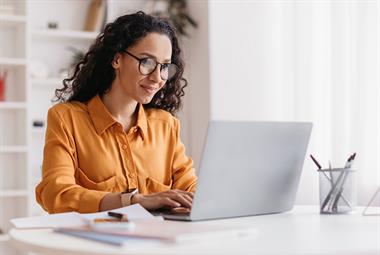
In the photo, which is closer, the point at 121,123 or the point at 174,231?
the point at 174,231

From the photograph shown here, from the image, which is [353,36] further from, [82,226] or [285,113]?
[82,226]

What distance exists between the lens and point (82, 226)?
1396 millimetres

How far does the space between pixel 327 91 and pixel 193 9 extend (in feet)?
4.01

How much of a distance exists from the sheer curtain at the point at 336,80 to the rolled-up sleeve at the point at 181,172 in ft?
4.09

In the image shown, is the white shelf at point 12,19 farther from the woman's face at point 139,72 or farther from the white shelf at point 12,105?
the woman's face at point 139,72

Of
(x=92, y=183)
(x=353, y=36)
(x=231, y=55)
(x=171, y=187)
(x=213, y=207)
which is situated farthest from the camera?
(x=231, y=55)

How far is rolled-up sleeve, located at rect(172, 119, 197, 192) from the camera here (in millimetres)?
2186

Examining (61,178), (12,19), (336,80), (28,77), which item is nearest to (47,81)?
(28,77)

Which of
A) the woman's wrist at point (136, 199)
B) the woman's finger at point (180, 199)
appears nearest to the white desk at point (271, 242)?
the woman's finger at point (180, 199)

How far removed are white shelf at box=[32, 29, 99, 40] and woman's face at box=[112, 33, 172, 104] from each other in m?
1.99

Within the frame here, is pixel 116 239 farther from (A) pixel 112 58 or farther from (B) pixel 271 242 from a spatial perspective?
(A) pixel 112 58

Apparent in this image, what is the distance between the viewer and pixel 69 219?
4.94 feet

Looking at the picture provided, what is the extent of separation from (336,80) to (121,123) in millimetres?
1562

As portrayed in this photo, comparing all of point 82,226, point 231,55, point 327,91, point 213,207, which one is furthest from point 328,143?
point 82,226
